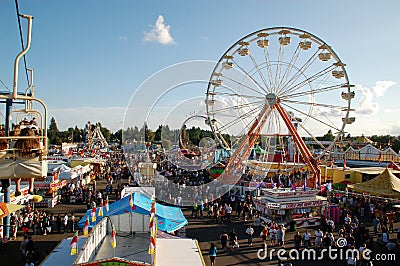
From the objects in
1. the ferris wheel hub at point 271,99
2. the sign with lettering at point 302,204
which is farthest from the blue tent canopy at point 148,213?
the ferris wheel hub at point 271,99

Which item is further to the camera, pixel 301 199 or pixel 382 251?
pixel 301 199

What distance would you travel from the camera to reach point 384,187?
17266 millimetres

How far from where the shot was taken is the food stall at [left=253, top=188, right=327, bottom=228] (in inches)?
609

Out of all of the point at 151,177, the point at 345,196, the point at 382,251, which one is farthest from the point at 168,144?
the point at 382,251

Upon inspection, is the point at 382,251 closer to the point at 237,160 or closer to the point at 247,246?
the point at 247,246

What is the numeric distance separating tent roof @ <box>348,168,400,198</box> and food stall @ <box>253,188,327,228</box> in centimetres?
294

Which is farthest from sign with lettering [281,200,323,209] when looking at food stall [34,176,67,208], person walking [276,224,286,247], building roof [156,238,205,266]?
food stall [34,176,67,208]

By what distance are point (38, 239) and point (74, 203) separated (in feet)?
24.2

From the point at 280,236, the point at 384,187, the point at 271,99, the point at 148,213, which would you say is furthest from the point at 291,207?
the point at 271,99

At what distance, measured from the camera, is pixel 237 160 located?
2381 cm

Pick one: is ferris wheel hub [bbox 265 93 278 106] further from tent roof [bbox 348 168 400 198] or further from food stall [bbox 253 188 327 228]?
tent roof [bbox 348 168 400 198]

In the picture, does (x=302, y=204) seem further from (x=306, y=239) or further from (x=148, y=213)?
(x=148, y=213)

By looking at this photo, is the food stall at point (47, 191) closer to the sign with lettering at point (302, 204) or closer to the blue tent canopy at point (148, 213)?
the blue tent canopy at point (148, 213)

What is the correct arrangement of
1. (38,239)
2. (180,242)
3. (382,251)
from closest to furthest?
(180,242) < (382,251) < (38,239)
